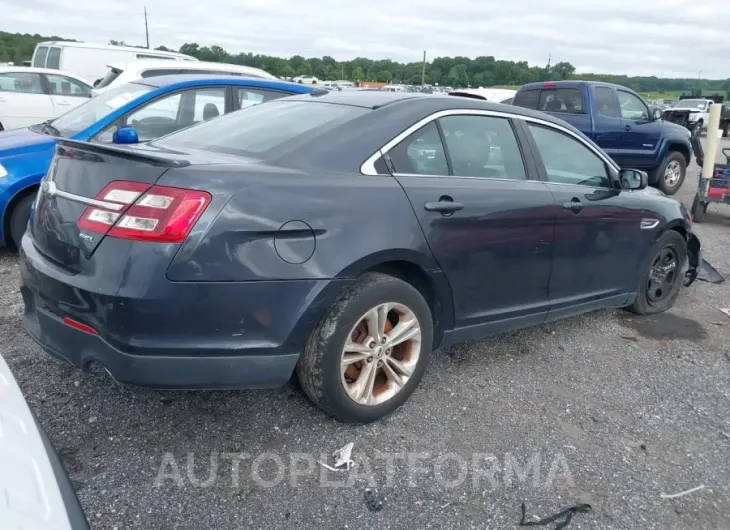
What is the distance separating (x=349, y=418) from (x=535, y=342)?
5.79ft

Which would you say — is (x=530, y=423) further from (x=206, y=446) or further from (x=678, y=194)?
(x=678, y=194)

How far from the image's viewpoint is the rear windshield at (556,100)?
33.6ft

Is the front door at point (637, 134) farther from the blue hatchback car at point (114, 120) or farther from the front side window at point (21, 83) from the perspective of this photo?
the front side window at point (21, 83)

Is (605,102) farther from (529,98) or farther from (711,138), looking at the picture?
(711,138)

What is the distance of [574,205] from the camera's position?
3811mm

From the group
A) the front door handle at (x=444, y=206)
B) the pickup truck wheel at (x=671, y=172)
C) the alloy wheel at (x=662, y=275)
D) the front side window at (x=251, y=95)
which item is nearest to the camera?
the front door handle at (x=444, y=206)

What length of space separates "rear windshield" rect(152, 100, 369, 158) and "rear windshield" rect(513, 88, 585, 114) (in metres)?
7.75

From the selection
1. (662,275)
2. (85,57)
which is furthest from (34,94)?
(662,275)

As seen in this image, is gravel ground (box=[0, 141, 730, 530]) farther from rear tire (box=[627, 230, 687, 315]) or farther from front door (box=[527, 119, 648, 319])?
rear tire (box=[627, 230, 687, 315])

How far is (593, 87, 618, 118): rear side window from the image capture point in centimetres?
1017

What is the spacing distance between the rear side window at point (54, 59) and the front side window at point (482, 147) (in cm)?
1381

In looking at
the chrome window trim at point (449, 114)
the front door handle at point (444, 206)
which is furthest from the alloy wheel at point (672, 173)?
the front door handle at point (444, 206)

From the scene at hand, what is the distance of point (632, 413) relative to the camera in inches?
132

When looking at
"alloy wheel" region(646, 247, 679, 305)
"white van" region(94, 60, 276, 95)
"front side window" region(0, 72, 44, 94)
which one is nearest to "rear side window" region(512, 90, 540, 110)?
"white van" region(94, 60, 276, 95)
